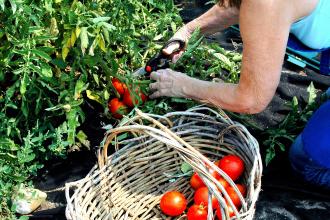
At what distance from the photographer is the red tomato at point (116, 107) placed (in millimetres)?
2156

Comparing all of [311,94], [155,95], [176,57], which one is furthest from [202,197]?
[311,94]

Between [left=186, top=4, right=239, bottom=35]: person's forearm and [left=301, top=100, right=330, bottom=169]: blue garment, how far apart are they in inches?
23.4

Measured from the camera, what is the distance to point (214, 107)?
1.97 meters

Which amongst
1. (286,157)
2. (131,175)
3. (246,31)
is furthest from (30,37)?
(286,157)

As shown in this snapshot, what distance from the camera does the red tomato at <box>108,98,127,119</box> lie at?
7.07 feet

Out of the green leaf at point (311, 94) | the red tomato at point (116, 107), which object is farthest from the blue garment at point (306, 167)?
the red tomato at point (116, 107)

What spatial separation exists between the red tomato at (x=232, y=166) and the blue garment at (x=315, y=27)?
1.62 feet

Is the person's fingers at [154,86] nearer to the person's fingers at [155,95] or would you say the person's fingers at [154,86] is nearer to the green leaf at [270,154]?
the person's fingers at [155,95]

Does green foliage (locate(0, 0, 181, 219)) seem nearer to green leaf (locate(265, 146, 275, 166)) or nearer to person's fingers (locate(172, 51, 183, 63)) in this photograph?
person's fingers (locate(172, 51, 183, 63))

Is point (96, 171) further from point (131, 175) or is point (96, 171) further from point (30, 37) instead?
point (30, 37)

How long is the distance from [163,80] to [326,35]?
63 centimetres

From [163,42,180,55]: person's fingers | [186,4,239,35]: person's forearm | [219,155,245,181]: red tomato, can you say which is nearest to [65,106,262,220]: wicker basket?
[219,155,245,181]: red tomato

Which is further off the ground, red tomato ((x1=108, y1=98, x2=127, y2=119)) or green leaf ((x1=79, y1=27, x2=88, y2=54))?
green leaf ((x1=79, y1=27, x2=88, y2=54))

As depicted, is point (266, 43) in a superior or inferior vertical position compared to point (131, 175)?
superior
